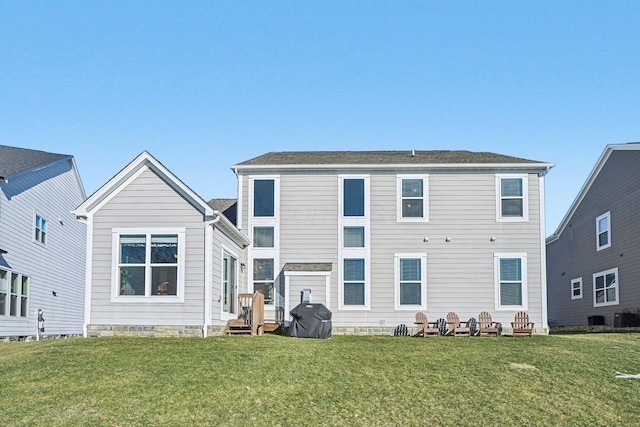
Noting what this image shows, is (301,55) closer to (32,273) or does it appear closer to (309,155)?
(309,155)

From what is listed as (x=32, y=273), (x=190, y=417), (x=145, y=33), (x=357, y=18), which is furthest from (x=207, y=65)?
(x=32, y=273)

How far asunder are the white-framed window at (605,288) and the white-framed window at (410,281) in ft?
25.6

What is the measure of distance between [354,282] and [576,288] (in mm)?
12052

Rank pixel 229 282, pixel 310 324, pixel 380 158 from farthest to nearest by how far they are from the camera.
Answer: pixel 380 158, pixel 229 282, pixel 310 324

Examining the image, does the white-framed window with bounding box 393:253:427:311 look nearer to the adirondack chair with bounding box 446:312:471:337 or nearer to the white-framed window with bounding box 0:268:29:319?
the adirondack chair with bounding box 446:312:471:337

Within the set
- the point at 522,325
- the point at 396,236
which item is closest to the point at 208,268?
the point at 396,236

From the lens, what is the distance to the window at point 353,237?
2333 centimetres

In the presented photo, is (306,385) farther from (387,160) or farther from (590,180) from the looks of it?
(590,180)

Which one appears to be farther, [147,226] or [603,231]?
[603,231]

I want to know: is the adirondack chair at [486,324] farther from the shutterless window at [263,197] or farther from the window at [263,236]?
the shutterless window at [263,197]

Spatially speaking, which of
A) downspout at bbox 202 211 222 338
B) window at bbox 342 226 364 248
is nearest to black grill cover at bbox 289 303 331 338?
downspout at bbox 202 211 222 338

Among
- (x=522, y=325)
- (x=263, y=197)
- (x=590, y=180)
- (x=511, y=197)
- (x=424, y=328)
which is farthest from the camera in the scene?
(x=590, y=180)

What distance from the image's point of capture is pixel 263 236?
23.5 meters

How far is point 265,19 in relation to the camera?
659 inches
